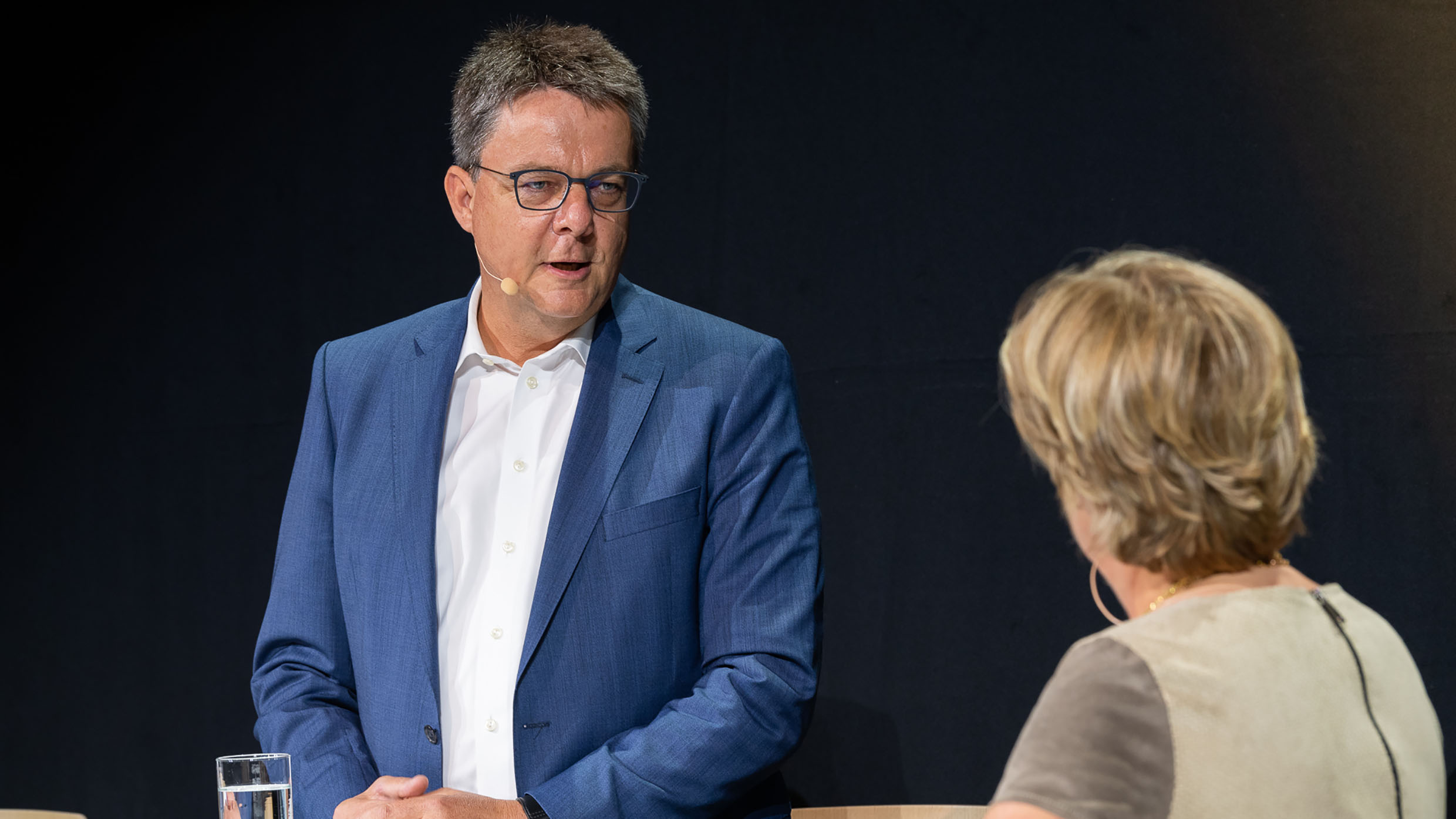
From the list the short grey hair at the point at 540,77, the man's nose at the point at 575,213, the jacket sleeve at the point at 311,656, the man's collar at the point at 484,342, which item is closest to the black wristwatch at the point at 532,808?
the jacket sleeve at the point at 311,656

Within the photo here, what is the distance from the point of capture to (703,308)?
2.97 metres

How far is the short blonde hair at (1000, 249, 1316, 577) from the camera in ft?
3.45

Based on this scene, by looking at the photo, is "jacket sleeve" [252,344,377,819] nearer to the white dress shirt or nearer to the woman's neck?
the white dress shirt

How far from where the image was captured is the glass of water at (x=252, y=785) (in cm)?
143

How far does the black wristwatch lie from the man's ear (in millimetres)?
839

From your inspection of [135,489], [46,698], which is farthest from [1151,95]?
[46,698]

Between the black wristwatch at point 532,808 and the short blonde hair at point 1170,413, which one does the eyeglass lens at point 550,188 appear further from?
the short blonde hair at point 1170,413

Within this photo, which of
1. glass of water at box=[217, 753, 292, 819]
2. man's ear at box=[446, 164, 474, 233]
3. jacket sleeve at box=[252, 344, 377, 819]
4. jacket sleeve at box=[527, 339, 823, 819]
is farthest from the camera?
man's ear at box=[446, 164, 474, 233]

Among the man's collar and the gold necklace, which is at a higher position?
the man's collar

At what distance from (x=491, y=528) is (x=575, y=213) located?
476 mm

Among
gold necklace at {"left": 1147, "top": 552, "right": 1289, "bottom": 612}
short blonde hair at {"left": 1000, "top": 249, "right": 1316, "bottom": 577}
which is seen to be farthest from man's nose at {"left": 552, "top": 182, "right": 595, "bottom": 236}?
gold necklace at {"left": 1147, "top": 552, "right": 1289, "bottom": 612}

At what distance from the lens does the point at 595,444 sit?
1.86m

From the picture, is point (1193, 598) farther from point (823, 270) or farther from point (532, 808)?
point (823, 270)

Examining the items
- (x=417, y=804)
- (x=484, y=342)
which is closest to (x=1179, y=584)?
(x=417, y=804)
